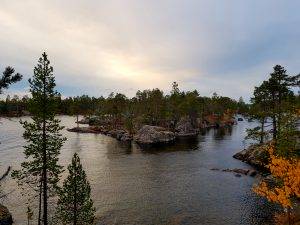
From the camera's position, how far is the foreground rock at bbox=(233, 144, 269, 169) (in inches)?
3361

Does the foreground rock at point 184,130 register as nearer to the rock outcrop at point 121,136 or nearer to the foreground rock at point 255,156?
the rock outcrop at point 121,136

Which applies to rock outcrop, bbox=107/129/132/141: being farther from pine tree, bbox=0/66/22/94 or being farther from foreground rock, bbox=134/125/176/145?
pine tree, bbox=0/66/22/94

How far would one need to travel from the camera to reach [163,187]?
227 ft

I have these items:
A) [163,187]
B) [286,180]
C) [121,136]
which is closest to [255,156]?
[163,187]

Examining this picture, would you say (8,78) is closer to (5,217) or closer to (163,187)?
(5,217)

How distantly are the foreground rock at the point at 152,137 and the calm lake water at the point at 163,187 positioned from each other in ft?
64.0

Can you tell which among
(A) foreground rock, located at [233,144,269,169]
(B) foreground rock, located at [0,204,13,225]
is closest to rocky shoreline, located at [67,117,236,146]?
(A) foreground rock, located at [233,144,269,169]

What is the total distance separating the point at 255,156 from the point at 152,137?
53794 millimetres

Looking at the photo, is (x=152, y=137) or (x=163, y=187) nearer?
(x=163, y=187)

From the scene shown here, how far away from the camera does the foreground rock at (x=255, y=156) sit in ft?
280

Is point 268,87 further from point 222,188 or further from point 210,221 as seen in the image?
point 210,221

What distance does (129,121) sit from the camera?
15325 cm

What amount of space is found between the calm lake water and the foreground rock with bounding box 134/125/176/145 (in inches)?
768

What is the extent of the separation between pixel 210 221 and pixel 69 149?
73.6 meters
